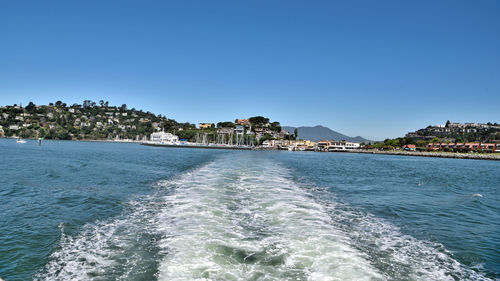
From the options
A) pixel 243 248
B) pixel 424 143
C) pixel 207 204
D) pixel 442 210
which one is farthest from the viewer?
pixel 424 143

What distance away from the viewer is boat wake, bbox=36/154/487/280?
5.48 meters

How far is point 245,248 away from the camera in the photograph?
6.70 meters

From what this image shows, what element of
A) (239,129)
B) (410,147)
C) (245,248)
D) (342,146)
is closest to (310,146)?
(342,146)

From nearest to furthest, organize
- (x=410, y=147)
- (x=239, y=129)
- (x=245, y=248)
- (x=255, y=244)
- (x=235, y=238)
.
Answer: (x=245, y=248) → (x=255, y=244) → (x=235, y=238) → (x=410, y=147) → (x=239, y=129)

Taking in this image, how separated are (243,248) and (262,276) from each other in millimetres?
1444

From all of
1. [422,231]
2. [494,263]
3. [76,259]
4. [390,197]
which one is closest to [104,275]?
[76,259]

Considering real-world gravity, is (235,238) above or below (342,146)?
below

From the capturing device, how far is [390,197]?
53.0 ft

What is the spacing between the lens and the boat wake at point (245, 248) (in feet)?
18.0

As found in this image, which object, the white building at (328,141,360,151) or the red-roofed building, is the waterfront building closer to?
the white building at (328,141,360,151)

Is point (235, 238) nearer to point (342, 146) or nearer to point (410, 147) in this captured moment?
point (410, 147)

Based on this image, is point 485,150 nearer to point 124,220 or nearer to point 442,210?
point 442,210

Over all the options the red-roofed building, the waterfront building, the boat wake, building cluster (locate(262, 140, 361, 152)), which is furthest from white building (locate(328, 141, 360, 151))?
the boat wake

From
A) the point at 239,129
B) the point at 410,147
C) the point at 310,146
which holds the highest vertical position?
the point at 239,129
